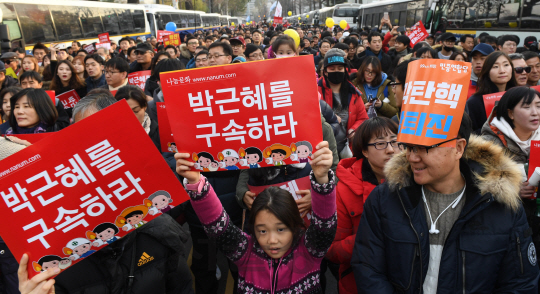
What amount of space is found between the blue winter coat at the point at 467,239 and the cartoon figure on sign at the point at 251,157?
0.67 meters

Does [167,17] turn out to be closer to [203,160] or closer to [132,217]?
[203,160]

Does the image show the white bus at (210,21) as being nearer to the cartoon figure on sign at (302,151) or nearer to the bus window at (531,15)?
the bus window at (531,15)

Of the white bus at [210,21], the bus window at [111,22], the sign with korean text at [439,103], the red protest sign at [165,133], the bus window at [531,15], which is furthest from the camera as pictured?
the white bus at [210,21]

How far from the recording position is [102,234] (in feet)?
5.81

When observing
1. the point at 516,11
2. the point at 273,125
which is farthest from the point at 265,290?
the point at 516,11

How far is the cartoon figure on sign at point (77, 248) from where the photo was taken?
1718 millimetres

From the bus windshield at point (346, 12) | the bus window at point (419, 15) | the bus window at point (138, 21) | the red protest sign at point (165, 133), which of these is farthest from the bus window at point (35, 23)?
the bus windshield at point (346, 12)

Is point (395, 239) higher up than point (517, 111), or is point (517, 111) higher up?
point (517, 111)

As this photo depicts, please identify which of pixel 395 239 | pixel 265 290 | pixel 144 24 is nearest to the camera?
pixel 395 239

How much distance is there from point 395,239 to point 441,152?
1.56ft

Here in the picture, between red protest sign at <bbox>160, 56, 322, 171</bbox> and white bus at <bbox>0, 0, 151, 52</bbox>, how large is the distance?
9.08 metres

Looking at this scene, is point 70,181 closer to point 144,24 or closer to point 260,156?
point 260,156

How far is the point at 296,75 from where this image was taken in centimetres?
200

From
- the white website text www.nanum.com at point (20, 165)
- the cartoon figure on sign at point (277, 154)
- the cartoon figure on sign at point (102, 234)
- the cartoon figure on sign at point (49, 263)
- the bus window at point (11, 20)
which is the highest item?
the bus window at point (11, 20)
